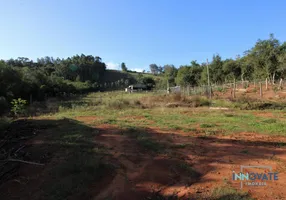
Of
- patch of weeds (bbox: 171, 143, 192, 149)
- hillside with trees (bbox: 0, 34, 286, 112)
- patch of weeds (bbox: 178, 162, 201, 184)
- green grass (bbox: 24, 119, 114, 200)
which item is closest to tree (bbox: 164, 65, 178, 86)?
hillside with trees (bbox: 0, 34, 286, 112)

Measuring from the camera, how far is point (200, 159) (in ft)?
13.7

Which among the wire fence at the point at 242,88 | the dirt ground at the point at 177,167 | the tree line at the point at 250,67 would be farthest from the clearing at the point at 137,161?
the tree line at the point at 250,67

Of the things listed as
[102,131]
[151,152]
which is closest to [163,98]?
[102,131]

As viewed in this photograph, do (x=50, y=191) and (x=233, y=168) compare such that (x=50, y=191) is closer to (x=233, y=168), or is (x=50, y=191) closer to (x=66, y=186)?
(x=66, y=186)

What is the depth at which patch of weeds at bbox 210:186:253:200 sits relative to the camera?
272 cm

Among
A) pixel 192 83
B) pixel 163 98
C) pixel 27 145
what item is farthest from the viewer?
pixel 192 83

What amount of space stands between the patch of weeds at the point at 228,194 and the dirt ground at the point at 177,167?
0.09 meters

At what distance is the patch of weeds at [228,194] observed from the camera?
2721 mm

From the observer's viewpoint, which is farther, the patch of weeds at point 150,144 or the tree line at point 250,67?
the tree line at point 250,67

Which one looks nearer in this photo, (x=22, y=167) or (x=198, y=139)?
(x=22, y=167)

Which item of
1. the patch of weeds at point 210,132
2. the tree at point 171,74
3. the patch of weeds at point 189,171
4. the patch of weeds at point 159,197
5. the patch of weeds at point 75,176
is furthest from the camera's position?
the tree at point 171,74

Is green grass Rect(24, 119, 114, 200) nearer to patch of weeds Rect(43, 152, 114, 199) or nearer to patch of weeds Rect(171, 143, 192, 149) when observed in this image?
patch of weeds Rect(43, 152, 114, 199)

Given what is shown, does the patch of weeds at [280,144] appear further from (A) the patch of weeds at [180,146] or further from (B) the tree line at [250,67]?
(B) the tree line at [250,67]

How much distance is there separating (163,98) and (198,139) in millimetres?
9844
